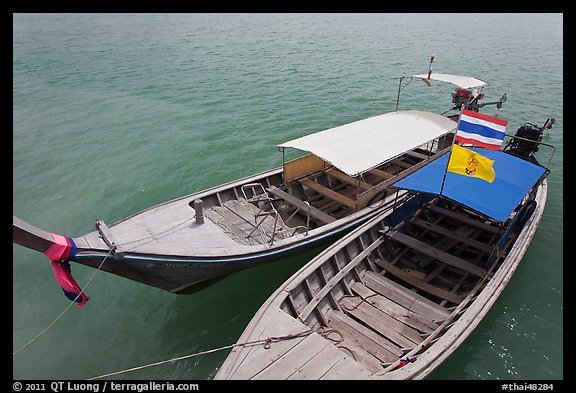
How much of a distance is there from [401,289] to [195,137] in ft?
55.7

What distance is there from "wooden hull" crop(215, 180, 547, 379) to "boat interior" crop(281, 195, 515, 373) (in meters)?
0.03

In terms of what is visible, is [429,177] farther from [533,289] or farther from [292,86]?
[292,86]

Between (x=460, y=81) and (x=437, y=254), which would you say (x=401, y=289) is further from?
(x=460, y=81)

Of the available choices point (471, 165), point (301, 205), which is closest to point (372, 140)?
point (301, 205)

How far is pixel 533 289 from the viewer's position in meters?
11.9

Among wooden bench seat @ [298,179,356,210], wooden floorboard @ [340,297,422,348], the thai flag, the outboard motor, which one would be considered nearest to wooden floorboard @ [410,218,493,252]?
wooden bench seat @ [298,179,356,210]

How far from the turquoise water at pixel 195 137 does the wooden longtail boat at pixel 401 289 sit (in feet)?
6.26

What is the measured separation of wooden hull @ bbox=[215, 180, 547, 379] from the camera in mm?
6734

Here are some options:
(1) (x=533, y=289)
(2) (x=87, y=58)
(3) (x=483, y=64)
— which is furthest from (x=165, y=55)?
(1) (x=533, y=289)

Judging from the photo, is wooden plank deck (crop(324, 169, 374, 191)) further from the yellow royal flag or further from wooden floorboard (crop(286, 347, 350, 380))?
wooden floorboard (crop(286, 347, 350, 380))

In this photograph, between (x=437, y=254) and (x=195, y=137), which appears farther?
(x=195, y=137)

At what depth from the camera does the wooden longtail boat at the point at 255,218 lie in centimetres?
897

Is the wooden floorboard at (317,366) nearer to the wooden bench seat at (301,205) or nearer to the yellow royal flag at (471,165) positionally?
the yellow royal flag at (471,165)

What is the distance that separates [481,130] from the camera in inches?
395
